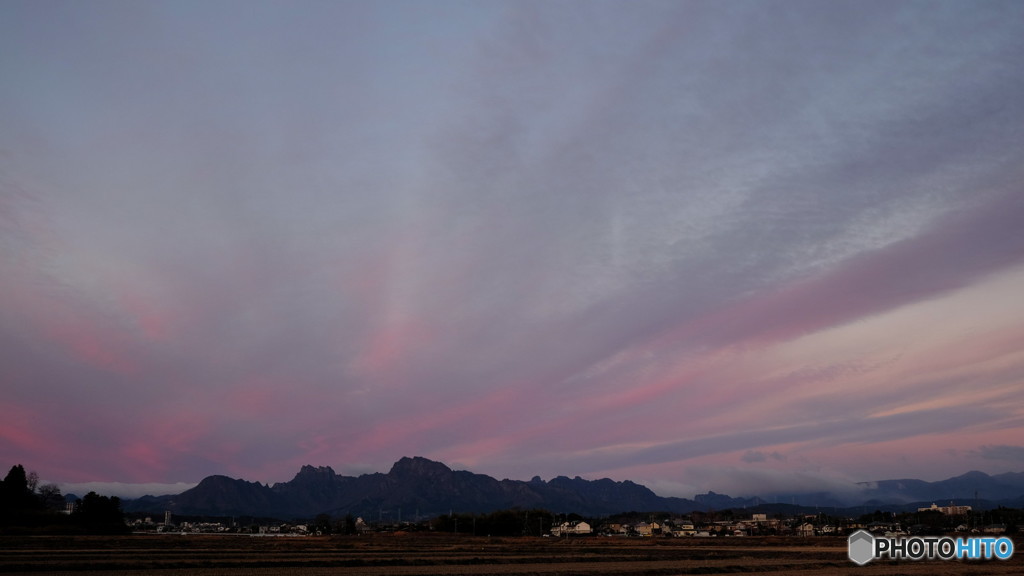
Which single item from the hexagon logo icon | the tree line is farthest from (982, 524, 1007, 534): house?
the tree line

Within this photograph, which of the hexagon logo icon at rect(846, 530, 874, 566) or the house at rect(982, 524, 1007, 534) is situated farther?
the house at rect(982, 524, 1007, 534)

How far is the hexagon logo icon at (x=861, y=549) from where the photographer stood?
6525 cm

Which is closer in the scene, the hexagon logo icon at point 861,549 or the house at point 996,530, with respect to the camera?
the hexagon logo icon at point 861,549

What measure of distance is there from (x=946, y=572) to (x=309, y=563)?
51.0 metres

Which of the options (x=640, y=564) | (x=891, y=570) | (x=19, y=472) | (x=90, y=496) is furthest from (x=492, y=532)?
(x=891, y=570)

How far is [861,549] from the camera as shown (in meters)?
75.0

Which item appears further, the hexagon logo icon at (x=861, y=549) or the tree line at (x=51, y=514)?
the tree line at (x=51, y=514)

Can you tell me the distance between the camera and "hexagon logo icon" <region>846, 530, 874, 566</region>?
214 feet

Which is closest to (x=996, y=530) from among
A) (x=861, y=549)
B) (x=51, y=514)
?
(x=861, y=549)

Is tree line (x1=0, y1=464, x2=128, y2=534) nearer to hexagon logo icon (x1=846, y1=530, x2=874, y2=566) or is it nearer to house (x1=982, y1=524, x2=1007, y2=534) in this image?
hexagon logo icon (x1=846, y1=530, x2=874, y2=566)

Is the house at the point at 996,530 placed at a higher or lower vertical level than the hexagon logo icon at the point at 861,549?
lower

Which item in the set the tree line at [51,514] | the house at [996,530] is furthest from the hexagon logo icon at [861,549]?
the tree line at [51,514]

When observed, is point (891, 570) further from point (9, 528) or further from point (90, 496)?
point (90, 496)

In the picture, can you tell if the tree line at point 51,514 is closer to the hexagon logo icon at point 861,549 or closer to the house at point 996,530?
the hexagon logo icon at point 861,549
